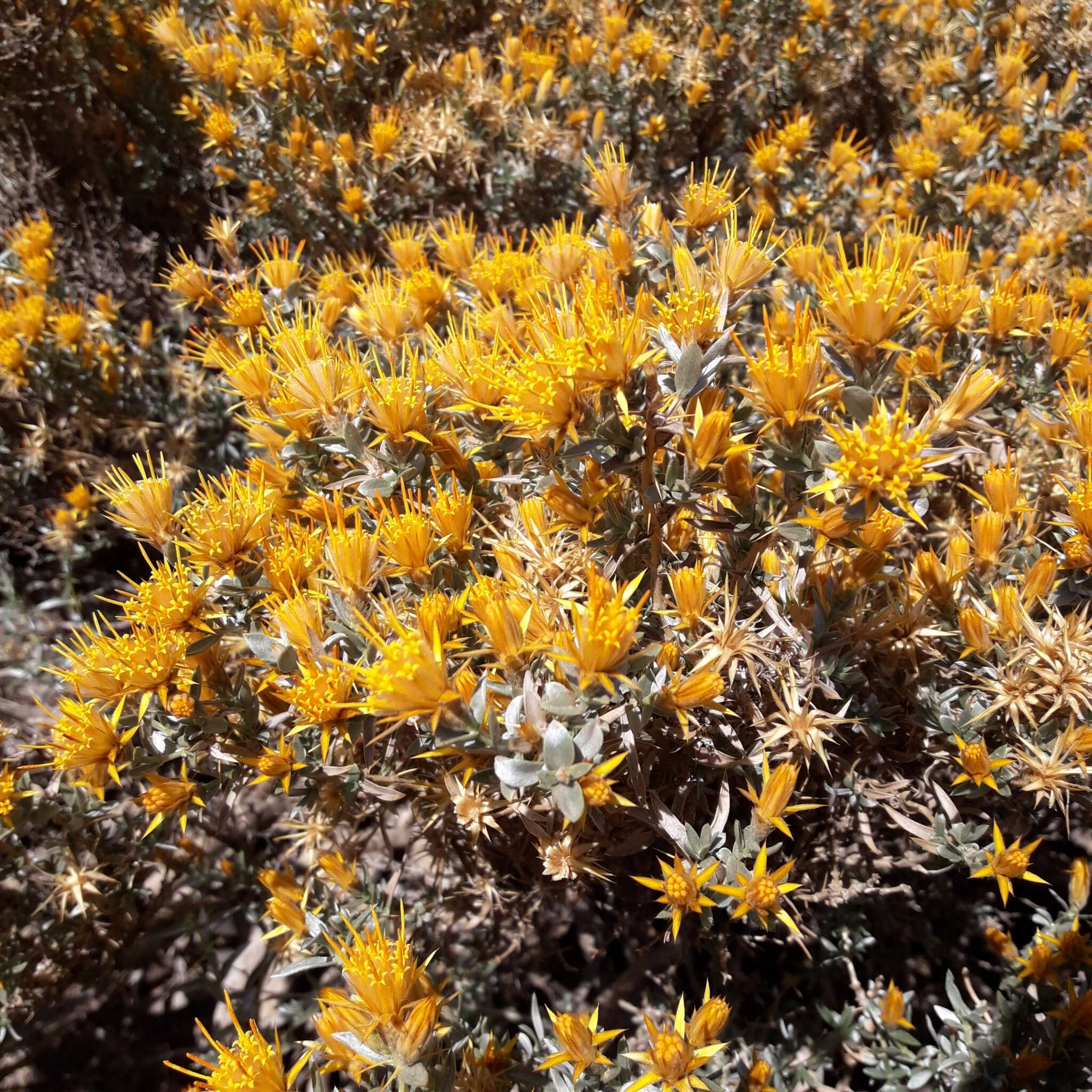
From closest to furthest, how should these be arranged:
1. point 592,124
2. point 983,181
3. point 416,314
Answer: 1. point 416,314
2. point 983,181
3. point 592,124

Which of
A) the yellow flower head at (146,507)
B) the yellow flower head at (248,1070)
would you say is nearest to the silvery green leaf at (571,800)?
the yellow flower head at (248,1070)

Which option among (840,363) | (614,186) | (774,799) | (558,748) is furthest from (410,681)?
(614,186)

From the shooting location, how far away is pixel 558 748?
102cm

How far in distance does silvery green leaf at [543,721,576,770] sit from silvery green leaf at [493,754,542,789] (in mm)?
30

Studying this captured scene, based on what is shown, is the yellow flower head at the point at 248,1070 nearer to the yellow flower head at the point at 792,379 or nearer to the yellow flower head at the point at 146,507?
the yellow flower head at the point at 146,507

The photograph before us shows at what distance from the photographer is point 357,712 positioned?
4.12 feet

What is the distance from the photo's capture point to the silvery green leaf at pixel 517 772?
40.9 inches

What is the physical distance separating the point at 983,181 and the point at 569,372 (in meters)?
2.65

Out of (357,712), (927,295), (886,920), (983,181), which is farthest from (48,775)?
(983,181)

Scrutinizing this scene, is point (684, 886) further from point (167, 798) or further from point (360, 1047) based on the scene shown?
point (167, 798)

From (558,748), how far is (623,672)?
15 centimetres

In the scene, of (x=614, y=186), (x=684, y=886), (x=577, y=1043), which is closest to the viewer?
(x=684, y=886)

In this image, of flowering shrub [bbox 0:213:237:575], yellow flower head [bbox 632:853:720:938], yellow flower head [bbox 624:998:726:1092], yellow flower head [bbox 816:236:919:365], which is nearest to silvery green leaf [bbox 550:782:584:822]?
yellow flower head [bbox 632:853:720:938]

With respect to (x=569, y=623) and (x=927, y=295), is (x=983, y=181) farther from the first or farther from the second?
(x=569, y=623)
